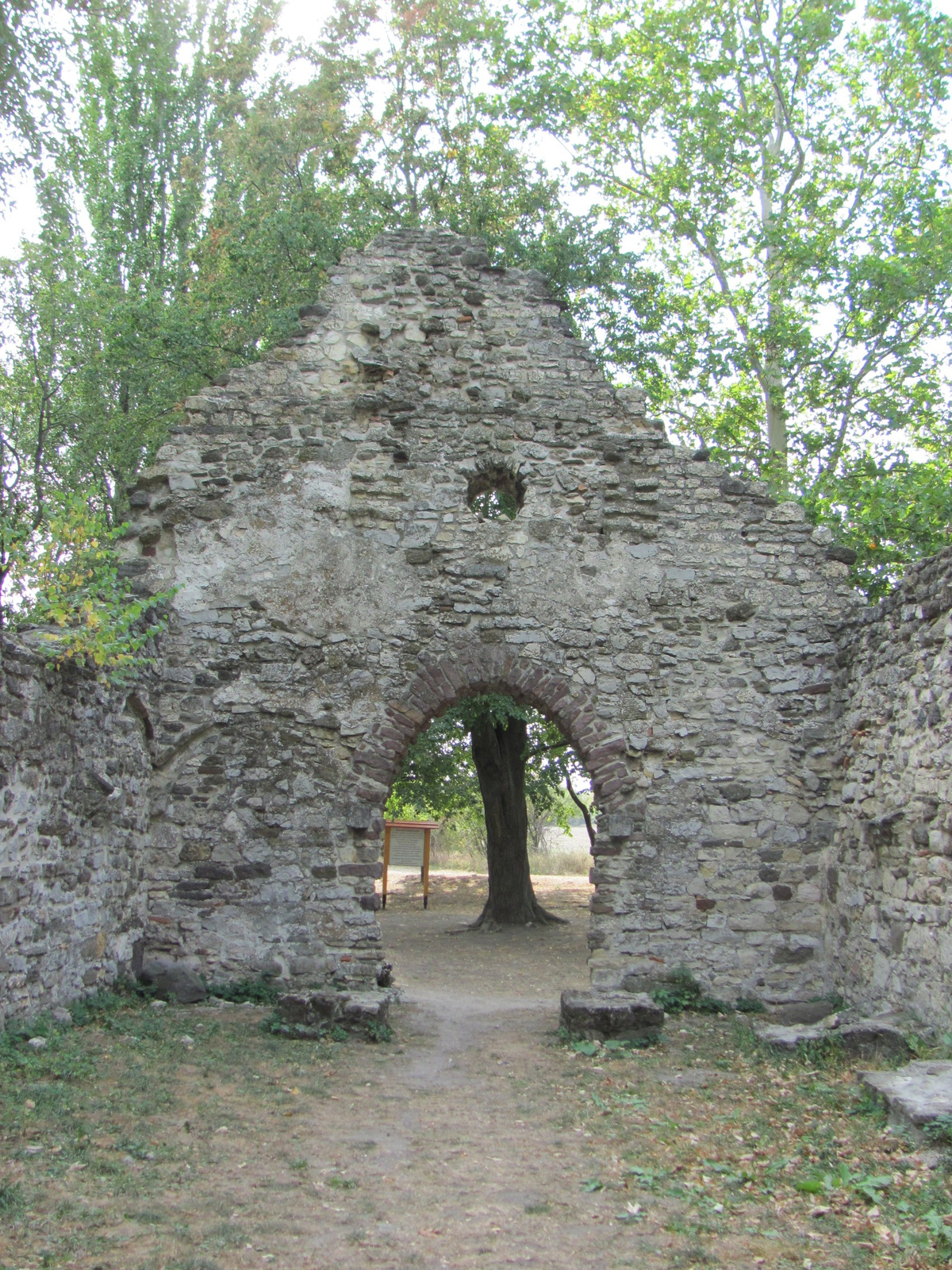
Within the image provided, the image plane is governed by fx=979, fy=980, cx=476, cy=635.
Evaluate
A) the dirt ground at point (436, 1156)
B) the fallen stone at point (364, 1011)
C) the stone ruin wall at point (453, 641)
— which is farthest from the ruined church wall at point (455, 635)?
the dirt ground at point (436, 1156)

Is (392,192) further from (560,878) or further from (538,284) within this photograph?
(560,878)

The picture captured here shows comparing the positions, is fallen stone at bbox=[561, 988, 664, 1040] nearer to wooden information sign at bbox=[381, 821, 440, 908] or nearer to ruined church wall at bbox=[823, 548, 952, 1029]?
ruined church wall at bbox=[823, 548, 952, 1029]

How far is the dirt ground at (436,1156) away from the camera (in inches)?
138

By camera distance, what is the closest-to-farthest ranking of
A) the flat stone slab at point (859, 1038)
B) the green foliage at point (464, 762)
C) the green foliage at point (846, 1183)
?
1. the green foliage at point (846, 1183)
2. the flat stone slab at point (859, 1038)
3. the green foliage at point (464, 762)

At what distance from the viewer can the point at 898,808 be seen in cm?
689

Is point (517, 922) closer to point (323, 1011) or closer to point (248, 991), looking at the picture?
point (248, 991)

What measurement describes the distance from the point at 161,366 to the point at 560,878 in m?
15.2

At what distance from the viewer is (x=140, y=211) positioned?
18250 mm

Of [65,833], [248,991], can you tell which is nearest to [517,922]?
[248,991]

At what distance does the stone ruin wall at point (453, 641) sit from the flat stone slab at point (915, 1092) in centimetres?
289

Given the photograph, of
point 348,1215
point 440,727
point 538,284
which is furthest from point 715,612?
point 440,727

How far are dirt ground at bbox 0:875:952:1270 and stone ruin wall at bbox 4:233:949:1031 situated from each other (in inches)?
44.7

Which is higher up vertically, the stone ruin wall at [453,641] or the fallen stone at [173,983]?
the stone ruin wall at [453,641]

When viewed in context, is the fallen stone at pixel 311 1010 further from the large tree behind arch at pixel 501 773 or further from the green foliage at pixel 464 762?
the large tree behind arch at pixel 501 773
